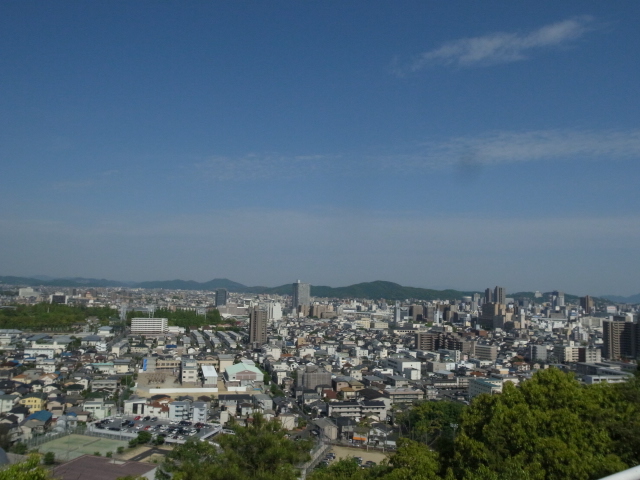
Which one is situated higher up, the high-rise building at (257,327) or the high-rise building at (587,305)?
the high-rise building at (587,305)

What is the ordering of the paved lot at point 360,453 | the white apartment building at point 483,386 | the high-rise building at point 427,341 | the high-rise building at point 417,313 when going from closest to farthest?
the paved lot at point 360,453 < the white apartment building at point 483,386 < the high-rise building at point 427,341 < the high-rise building at point 417,313

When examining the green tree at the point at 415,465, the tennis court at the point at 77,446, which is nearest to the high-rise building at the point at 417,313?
the tennis court at the point at 77,446

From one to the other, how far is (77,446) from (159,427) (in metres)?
1.08

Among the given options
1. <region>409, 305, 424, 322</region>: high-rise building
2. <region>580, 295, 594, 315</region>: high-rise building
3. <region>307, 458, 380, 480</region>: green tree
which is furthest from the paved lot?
<region>580, 295, 594, 315</region>: high-rise building

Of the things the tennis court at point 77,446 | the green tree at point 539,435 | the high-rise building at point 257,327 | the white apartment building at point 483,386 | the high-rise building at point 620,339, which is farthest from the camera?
the high-rise building at point 257,327

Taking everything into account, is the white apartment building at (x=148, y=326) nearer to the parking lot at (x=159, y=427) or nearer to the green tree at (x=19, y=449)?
the parking lot at (x=159, y=427)

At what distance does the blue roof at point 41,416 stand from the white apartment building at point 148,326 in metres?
11.0

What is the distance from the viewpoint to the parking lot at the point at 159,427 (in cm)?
635

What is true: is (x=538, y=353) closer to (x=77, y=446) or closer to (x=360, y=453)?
(x=360, y=453)

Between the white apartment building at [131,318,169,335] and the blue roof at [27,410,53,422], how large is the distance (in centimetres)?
1097

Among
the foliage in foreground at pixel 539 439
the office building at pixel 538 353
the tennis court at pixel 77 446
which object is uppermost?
the foliage in foreground at pixel 539 439

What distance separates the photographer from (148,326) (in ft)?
58.7

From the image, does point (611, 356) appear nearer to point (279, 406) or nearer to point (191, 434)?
point (279, 406)

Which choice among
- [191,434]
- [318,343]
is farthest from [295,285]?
[191,434]
